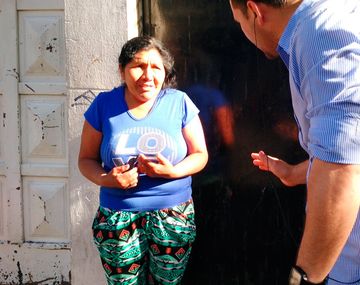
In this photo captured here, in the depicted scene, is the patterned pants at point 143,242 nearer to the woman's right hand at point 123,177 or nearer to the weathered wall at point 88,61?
the woman's right hand at point 123,177

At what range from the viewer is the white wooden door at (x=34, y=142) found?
3.97 metres

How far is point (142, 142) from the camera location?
120 inches

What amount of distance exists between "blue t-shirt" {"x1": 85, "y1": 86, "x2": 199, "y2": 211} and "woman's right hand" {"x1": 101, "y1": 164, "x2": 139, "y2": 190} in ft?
0.28

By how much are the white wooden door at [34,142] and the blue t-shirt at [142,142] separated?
93 centimetres

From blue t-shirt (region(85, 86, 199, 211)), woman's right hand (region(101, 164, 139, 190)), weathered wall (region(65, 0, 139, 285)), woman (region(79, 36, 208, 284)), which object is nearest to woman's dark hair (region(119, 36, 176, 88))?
woman (region(79, 36, 208, 284))

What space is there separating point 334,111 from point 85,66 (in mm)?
2410

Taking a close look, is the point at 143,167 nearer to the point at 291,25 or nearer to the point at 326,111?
the point at 291,25

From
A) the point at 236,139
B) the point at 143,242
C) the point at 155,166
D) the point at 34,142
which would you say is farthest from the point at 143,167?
the point at 34,142

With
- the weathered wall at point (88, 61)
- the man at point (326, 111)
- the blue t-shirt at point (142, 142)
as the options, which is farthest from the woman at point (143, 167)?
the man at point (326, 111)

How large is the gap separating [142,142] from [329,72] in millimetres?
1648

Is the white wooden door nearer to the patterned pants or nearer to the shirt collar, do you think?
the patterned pants

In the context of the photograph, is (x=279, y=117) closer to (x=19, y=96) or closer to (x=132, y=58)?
(x=132, y=58)

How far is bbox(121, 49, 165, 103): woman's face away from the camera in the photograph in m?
3.10

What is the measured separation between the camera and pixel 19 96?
→ 13.3ft
